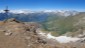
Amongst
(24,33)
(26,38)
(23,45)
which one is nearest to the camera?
(23,45)

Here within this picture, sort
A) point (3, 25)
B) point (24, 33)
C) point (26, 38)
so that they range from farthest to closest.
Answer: point (3, 25) → point (24, 33) → point (26, 38)

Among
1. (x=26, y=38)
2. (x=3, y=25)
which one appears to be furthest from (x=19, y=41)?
(x=3, y=25)

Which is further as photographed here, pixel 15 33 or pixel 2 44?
pixel 15 33

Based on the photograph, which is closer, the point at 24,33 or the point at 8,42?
the point at 8,42

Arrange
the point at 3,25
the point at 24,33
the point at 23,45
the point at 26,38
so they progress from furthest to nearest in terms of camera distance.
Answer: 1. the point at 3,25
2. the point at 24,33
3. the point at 26,38
4. the point at 23,45

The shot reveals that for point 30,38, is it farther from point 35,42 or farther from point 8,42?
point 8,42

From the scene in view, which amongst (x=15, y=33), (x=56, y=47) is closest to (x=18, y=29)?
(x=15, y=33)

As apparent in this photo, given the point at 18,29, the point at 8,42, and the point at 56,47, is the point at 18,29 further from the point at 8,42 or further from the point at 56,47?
the point at 56,47

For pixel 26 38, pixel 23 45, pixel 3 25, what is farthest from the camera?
pixel 3 25
